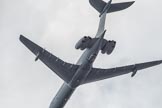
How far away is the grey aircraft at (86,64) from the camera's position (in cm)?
11569

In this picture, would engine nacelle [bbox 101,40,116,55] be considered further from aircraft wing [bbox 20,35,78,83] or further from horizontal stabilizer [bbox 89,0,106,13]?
horizontal stabilizer [bbox 89,0,106,13]

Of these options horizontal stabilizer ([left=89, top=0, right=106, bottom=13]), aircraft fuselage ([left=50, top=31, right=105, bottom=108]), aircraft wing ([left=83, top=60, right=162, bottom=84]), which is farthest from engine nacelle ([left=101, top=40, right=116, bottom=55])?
horizontal stabilizer ([left=89, top=0, right=106, bottom=13])

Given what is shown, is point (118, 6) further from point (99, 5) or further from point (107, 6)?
point (99, 5)

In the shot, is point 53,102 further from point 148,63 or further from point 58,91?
point 148,63

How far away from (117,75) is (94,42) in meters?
13.0

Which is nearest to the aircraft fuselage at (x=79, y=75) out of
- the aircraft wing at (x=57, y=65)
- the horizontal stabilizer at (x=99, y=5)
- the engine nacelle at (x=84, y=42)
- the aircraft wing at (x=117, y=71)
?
the engine nacelle at (x=84, y=42)

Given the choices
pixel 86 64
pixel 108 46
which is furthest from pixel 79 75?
pixel 108 46

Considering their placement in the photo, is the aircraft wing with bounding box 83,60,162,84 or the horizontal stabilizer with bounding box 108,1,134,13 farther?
the horizontal stabilizer with bounding box 108,1,134,13

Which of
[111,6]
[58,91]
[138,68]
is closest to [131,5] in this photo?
[111,6]

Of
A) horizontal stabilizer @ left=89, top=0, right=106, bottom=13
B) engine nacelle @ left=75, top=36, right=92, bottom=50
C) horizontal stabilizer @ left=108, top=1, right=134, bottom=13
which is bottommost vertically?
horizontal stabilizer @ left=108, top=1, right=134, bottom=13

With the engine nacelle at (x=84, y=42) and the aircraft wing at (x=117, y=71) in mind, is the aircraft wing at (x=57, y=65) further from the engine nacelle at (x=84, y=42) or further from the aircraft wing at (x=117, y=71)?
the engine nacelle at (x=84, y=42)

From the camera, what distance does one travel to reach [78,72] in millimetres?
117750

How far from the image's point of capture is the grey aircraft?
380ft

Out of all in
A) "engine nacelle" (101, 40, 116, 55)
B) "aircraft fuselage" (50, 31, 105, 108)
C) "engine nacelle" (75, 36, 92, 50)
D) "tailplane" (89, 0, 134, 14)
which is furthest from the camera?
"tailplane" (89, 0, 134, 14)
